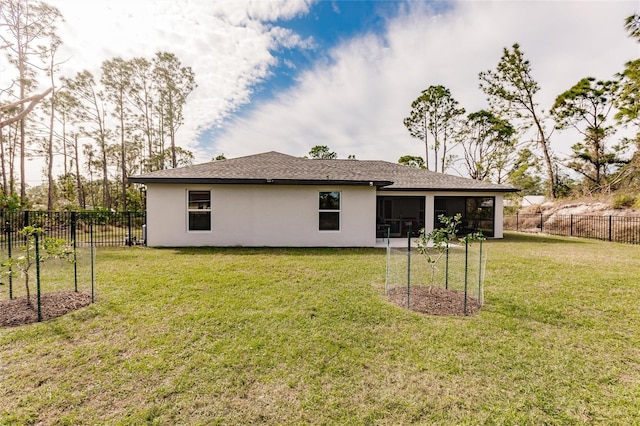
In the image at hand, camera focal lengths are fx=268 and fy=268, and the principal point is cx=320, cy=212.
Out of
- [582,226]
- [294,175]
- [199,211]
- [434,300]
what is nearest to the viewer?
[434,300]

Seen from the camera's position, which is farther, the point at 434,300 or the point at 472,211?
the point at 472,211

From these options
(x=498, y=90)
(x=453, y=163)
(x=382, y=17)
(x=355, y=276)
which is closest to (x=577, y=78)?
(x=498, y=90)

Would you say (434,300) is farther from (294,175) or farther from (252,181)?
(252,181)

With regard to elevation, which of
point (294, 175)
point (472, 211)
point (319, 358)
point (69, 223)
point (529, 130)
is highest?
point (529, 130)

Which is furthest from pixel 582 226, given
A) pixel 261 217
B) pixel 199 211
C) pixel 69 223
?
pixel 69 223

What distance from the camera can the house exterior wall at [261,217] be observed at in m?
10.2

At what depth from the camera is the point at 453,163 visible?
28.4m

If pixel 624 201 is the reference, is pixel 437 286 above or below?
below

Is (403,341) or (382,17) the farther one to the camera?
(382,17)

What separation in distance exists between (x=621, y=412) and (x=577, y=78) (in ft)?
88.9

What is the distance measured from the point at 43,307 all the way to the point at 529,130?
102 feet

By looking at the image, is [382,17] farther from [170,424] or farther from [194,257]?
[170,424]

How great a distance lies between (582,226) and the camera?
49.6 ft

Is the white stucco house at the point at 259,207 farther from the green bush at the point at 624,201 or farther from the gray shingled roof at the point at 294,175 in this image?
the green bush at the point at 624,201
